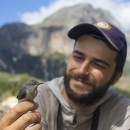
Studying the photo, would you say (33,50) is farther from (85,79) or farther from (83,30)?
(85,79)

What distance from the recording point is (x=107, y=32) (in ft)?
10.0

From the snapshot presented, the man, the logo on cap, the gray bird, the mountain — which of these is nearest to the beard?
the man

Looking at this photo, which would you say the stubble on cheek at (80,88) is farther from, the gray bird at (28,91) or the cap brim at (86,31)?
the gray bird at (28,91)

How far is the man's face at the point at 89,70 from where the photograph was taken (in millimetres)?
3043

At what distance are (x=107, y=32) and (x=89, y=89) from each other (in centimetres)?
71

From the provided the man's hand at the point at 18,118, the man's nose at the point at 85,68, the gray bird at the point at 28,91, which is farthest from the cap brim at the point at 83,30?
the man's hand at the point at 18,118

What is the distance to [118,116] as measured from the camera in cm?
291

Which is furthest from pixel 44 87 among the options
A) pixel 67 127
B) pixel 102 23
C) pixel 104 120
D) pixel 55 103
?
pixel 102 23

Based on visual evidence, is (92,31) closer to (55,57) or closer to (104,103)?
(104,103)

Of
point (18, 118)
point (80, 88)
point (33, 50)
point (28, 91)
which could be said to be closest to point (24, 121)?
point (18, 118)

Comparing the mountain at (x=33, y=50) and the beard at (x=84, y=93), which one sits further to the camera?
the mountain at (x=33, y=50)

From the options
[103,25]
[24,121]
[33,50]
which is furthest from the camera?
[33,50]

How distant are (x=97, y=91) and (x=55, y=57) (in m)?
181

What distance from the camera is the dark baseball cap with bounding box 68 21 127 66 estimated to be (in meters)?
3.04
